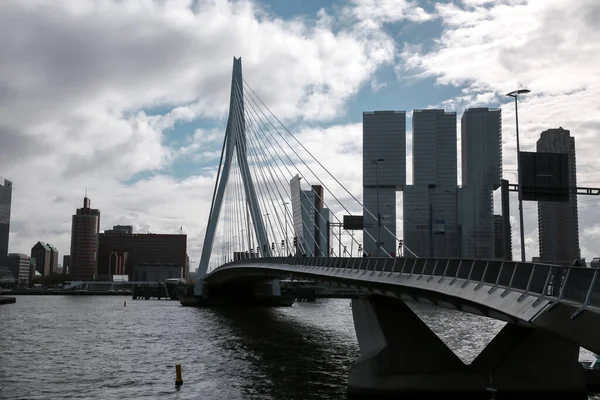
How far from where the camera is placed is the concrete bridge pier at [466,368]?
24562 millimetres

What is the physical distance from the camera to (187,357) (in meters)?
38.7

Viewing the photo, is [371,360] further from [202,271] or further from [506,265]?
[202,271]

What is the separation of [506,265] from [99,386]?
1882 cm

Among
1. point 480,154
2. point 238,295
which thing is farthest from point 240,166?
point 480,154

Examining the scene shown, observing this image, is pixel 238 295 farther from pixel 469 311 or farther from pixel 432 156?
pixel 432 156

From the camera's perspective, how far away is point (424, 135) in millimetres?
190250

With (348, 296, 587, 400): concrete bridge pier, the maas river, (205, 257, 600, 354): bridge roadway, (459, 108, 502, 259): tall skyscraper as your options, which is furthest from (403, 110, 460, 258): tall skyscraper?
(348, 296, 587, 400): concrete bridge pier

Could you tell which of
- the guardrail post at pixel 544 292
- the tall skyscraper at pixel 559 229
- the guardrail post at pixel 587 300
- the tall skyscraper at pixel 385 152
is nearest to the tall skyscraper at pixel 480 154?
the tall skyscraper at pixel 385 152

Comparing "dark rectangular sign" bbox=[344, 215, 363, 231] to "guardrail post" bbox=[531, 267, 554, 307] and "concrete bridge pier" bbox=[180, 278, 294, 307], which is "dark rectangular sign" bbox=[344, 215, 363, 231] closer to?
"concrete bridge pier" bbox=[180, 278, 294, 307]

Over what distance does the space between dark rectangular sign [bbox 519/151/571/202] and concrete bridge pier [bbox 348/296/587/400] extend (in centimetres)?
1013

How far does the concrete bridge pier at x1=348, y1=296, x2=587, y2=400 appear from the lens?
967 inches

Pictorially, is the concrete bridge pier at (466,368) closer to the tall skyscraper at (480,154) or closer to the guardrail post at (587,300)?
the guardrail post at (587,300)

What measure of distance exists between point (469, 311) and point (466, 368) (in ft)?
21.5

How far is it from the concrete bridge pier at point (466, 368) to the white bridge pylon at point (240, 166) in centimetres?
4217
